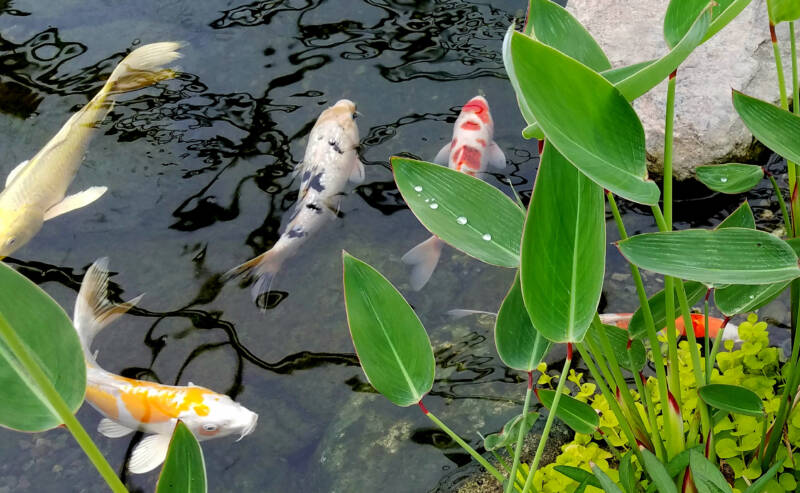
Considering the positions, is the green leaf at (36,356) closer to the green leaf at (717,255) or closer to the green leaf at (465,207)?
the green leaf at (465,207)

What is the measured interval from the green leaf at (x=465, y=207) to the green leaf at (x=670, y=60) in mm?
448

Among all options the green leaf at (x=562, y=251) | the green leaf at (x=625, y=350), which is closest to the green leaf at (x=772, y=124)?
the green leaf at (x=562, y=251)

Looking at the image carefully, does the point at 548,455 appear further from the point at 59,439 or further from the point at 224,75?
the point at 224,75

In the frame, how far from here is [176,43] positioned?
4.36m

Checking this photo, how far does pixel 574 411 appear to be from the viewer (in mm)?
1946

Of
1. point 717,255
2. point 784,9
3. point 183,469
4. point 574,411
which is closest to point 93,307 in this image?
point 183,469

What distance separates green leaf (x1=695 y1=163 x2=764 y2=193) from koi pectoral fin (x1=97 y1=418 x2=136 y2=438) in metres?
2.16

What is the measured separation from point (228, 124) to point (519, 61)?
2.99 m

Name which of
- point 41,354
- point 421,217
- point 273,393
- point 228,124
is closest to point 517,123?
point 228,124

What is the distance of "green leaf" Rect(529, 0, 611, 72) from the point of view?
63.6 inches

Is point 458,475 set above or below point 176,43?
below

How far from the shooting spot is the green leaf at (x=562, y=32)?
162 centimetres

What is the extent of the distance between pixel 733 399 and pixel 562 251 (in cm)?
57

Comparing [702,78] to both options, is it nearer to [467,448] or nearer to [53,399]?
[467,448]
